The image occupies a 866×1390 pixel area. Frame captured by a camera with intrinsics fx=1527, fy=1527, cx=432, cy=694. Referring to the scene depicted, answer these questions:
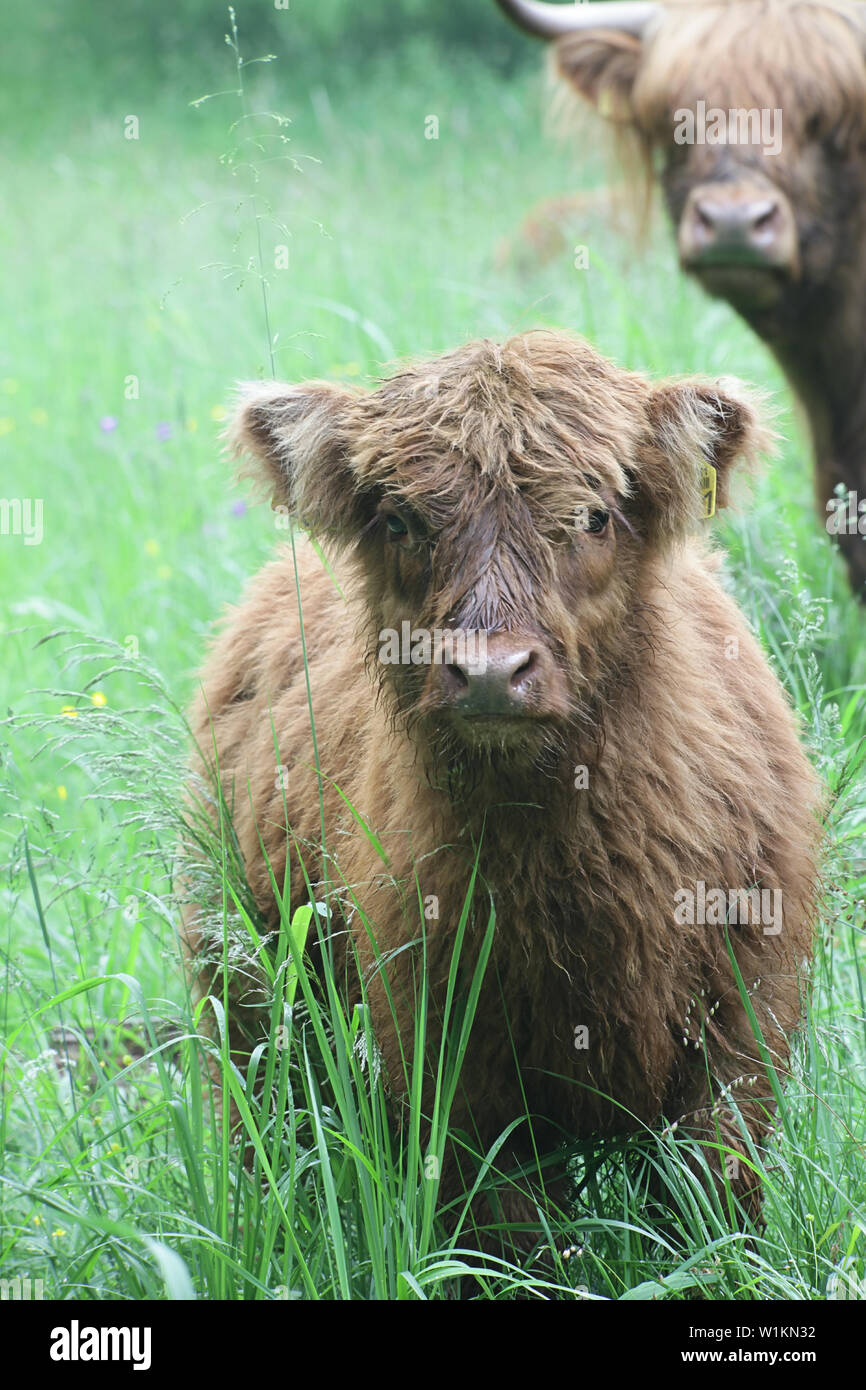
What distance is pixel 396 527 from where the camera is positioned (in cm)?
275

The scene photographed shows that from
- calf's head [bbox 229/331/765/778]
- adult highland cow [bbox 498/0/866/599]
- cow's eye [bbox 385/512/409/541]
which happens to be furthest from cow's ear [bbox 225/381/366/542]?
adult highland cow [bbox 498/0/866/599]

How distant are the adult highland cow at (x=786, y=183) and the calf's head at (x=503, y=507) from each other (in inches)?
74.8

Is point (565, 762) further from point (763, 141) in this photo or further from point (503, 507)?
point (763, 141)

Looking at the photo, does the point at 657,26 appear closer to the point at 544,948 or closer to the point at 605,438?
the point at 605,438

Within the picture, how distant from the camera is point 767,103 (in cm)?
497

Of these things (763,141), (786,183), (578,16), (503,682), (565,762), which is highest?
(578,16)

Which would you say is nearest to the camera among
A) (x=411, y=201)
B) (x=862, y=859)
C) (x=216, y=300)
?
(x=862, y=859)

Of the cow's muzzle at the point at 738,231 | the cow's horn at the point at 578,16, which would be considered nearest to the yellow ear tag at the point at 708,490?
the cow's muzzle at the point at 738,231

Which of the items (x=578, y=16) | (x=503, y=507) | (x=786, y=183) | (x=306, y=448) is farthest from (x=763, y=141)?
(x=503, y=507)

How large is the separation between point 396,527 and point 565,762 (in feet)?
1.70

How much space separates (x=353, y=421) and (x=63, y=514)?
436 cm

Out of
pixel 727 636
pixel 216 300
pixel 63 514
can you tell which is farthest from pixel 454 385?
pixel 216 300

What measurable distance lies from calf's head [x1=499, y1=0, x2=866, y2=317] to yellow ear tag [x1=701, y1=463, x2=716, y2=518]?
221cm

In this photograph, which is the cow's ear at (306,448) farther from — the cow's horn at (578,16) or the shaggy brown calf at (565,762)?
the cow's horn at (578,16)
